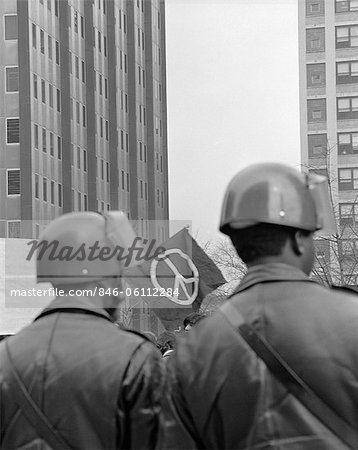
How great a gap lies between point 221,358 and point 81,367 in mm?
560

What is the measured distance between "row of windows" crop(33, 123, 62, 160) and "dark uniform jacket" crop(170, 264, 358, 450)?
185ft

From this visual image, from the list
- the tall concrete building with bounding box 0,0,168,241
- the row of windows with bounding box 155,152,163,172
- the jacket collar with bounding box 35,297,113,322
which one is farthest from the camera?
the row of windows with bounding box 155,152,163,172

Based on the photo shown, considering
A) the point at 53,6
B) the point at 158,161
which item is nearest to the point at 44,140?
the point at 53,6

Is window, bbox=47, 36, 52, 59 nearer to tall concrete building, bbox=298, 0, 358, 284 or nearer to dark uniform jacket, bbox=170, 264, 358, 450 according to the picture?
tall concrete building, bbox=298, 0, 358, 284

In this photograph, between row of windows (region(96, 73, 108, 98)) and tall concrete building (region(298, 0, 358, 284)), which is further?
tall concrete building (region(298, 0, 358, 284))

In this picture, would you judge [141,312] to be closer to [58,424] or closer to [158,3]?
[158,3]

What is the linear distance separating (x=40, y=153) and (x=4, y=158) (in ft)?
6.10

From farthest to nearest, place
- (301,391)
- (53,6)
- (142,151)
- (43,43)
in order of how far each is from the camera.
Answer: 1. (142,151)
2. (53,6)
3. (43,43)
4. (301,391)

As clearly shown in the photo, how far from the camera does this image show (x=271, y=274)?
12.6 feet

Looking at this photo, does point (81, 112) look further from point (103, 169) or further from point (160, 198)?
point (160, 198)

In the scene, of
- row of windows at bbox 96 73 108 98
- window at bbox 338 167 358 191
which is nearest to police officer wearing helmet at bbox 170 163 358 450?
row of windows at bbox 96 73 108 98

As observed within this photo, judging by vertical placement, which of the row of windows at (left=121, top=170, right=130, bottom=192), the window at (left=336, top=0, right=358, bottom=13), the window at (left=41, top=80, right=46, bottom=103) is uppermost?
the window at (left=336, top=0, right=358, bottom=13)

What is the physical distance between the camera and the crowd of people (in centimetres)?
365

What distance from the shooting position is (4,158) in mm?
59406
